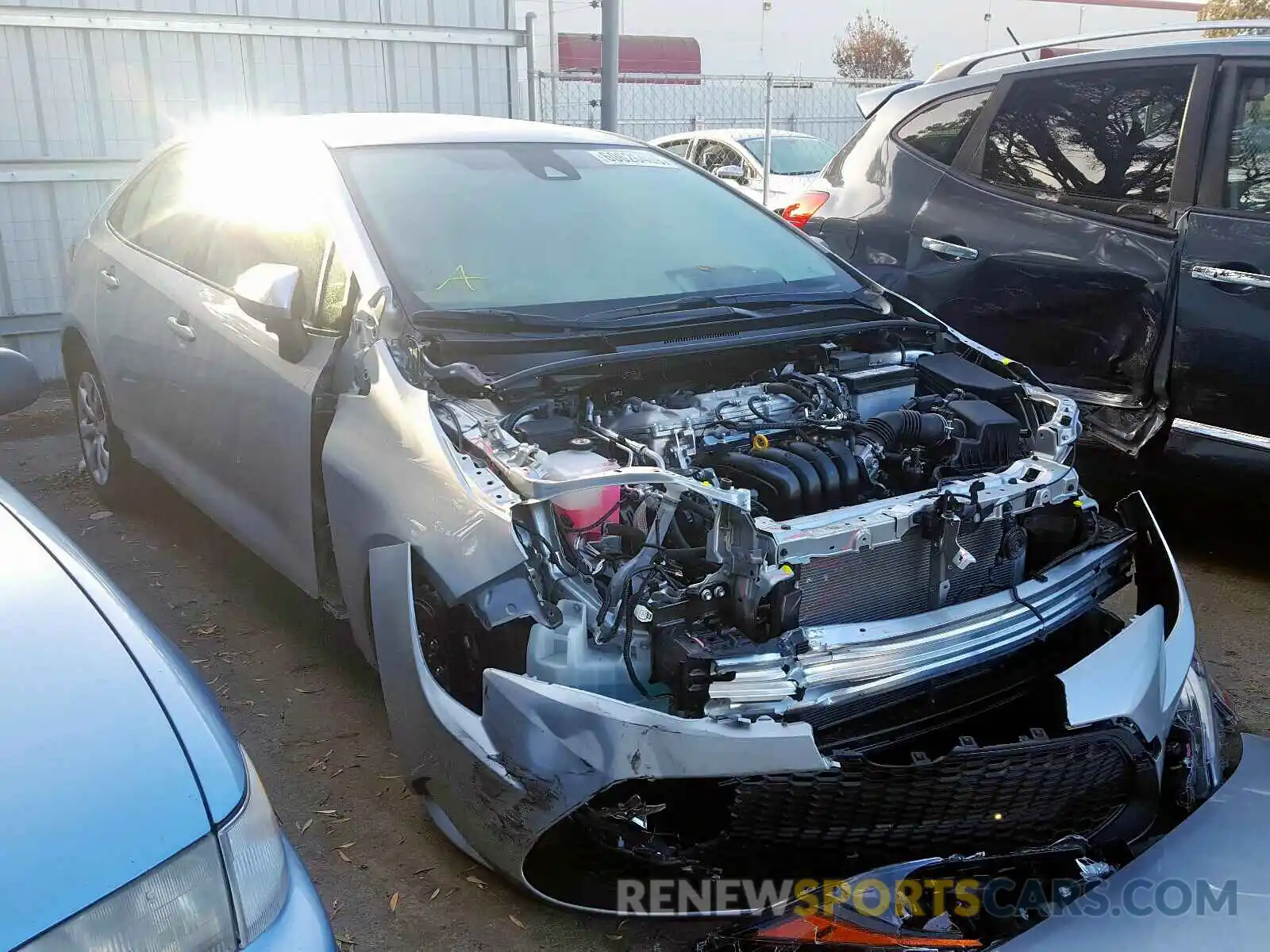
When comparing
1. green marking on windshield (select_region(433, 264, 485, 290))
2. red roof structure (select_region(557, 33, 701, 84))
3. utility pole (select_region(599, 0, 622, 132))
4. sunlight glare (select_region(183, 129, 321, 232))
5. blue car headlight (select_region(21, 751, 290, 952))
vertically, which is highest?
red roof structure (select_region(557, 33, 701, 84))

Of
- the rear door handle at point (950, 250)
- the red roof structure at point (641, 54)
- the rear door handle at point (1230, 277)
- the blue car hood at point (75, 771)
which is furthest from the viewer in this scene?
the red roof structure at point (641, 54)

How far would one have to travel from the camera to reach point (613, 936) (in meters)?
2.47

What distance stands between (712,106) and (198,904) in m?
18.3

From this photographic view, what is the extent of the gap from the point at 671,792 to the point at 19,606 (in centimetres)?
125

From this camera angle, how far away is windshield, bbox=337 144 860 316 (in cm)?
316

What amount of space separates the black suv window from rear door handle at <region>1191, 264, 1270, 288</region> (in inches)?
12.6

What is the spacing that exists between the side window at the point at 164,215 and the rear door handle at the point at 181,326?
22 cm

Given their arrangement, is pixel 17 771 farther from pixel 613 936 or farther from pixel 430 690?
pixel 613 936

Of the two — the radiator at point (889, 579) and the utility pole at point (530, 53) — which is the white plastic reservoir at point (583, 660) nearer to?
the radiator at point (889, 579)

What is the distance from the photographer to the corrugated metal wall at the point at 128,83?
6.89m

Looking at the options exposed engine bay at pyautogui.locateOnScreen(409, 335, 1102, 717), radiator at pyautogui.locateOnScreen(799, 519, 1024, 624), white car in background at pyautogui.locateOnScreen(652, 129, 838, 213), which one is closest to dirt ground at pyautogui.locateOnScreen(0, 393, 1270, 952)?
exposed engine bay at pyautogui.locateOnScreen(409, 335, 1102, 717)

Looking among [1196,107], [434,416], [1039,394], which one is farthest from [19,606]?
[1196,107]

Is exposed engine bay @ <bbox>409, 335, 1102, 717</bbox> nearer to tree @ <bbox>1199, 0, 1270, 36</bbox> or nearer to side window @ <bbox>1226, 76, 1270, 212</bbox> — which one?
side window @ <bbox>1226, 76, 1270, 212</bbox>

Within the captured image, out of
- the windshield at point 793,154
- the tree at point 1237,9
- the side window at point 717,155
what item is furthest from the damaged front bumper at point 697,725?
the tree at point 1237,9
